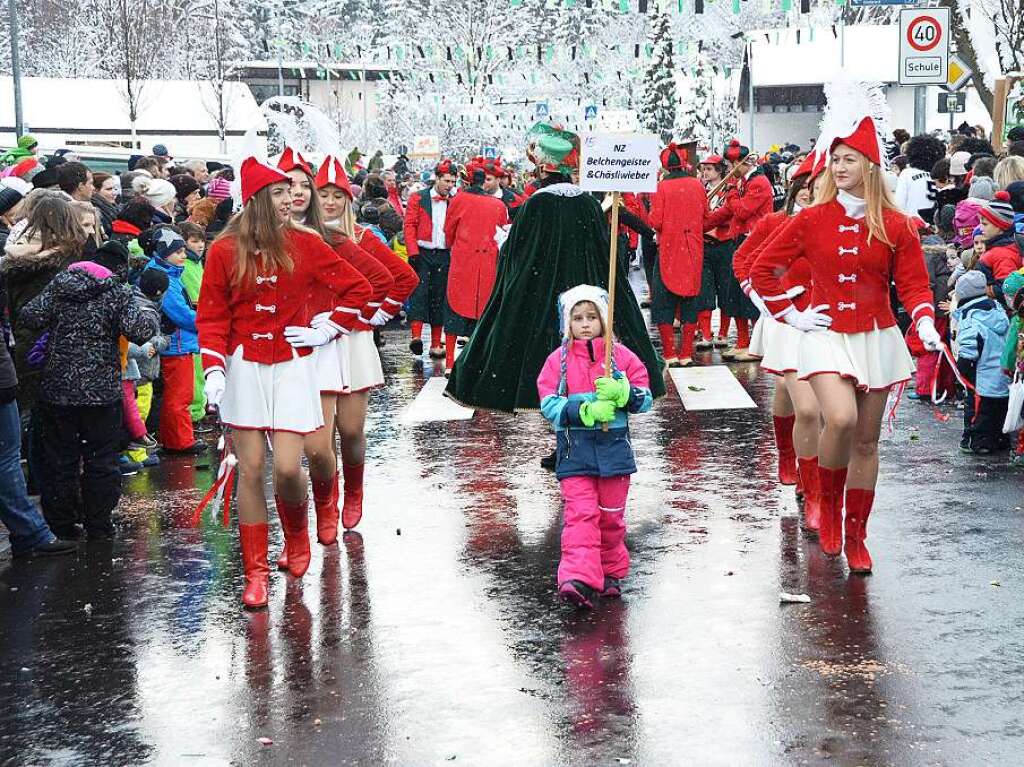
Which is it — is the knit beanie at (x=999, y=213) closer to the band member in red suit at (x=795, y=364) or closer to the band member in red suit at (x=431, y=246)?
the band member in red suit at (x=795, y=364)

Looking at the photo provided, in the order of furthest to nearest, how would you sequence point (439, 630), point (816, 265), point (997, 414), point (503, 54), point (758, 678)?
point (503, 54) < point (997, 414) < point (816, 265) < point (439, 630) < point (758, 678)

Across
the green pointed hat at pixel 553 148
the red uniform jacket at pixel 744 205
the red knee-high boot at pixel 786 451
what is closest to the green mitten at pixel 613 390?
the red knee-high boot at pixel 786 451

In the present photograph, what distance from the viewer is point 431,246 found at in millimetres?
16594

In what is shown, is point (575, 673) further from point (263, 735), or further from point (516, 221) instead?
point (516, 221)

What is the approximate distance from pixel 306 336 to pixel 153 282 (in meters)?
3.05

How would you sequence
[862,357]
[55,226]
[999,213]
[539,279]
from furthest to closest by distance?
[999,213]
[539,279]
[55,226]
[862,357]

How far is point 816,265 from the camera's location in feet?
24.1

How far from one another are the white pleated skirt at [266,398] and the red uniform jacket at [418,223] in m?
9.47

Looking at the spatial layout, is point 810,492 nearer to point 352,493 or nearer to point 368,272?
point 352,493

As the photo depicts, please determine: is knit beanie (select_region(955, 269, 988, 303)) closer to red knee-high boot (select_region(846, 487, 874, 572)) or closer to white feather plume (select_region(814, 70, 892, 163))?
white feather plume (select_region(814, 70, 892, 163))

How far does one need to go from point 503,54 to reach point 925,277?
79.5m

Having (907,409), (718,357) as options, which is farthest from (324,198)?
(718,357)

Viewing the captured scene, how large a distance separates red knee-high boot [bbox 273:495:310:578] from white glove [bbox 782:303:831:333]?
7.97 feet

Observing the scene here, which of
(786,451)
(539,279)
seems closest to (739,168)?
(539,279)
